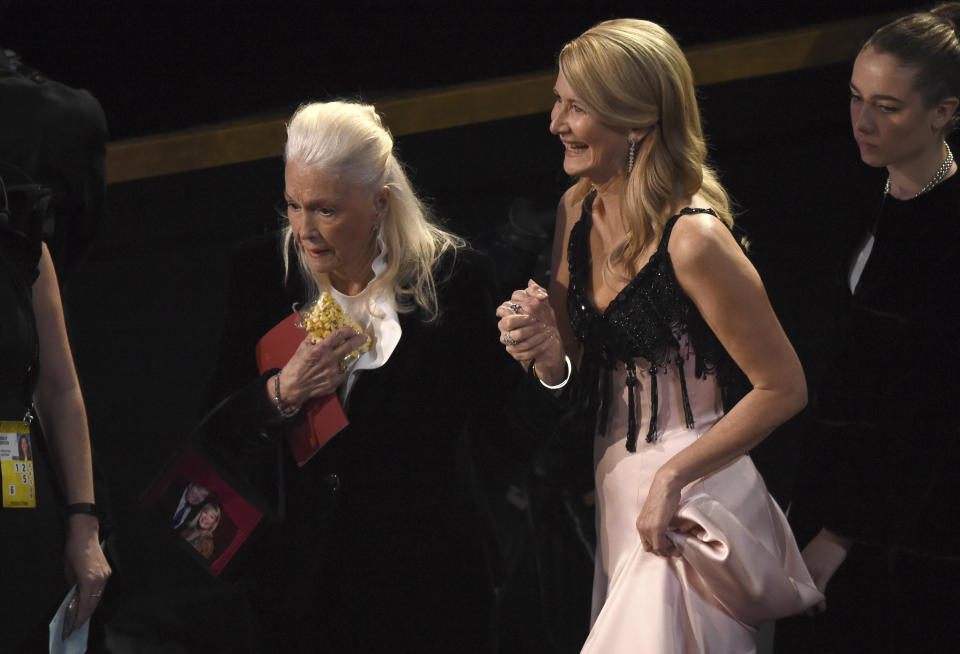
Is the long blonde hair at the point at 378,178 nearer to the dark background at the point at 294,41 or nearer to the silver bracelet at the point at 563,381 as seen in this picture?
the silver bracelet at the point at 563,381

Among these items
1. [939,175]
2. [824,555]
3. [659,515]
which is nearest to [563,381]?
[659,515]

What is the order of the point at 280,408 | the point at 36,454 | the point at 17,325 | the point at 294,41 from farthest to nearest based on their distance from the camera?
the point at 294,41 → the point at 280,408 → the point at 36,454 → the point at 17,325

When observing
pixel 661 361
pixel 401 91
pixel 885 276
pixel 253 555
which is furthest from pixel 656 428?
pixel 401 91

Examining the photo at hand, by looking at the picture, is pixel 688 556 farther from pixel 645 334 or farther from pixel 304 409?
pixel 304 409

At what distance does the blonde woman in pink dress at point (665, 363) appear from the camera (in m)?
2.44

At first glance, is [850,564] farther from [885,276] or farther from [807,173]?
[807,173]

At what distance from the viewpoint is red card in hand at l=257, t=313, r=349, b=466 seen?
2617mm

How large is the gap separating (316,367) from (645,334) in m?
0.65

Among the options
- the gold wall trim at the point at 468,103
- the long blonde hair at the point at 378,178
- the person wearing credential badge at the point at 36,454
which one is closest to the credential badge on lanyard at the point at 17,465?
the person wearing credential badge at the point at 36,454

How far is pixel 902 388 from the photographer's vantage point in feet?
9.15

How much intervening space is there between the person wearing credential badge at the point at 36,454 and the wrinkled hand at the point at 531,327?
0.87 m

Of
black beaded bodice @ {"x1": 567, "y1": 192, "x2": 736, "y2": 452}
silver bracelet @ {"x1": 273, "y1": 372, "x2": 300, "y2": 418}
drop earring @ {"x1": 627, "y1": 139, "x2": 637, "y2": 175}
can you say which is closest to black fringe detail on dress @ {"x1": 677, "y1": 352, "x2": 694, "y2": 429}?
black beaded bodice @ {"x1": 567, "y1": 192, "x2": 736, "y2": 452}

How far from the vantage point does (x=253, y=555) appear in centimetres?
276

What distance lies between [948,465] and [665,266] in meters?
0.85
